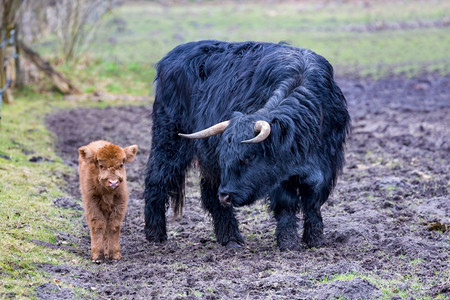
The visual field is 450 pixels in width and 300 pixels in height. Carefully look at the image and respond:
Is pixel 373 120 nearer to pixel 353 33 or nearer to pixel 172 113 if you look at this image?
pixel 172 113

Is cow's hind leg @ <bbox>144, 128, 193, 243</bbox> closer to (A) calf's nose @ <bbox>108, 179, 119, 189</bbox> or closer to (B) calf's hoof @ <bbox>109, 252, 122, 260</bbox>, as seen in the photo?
(B) calf's hoof @ <bbox>109, 252, 122, 260</bbox>

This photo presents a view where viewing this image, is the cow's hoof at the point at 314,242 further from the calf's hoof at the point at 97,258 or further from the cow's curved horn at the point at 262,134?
the calf's hoof at the point at 97,258

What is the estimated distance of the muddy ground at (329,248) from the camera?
545cm

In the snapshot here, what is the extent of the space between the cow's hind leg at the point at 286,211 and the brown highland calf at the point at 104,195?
4.64ft

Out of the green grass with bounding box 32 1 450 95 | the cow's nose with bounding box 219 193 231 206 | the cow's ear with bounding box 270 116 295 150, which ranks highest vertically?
the cow's ear with bounding box 270 116 295 150

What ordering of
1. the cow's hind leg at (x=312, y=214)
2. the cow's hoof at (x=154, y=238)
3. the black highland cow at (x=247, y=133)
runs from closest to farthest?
the black highland cow at (x=247, y=133) < the cow's hind leg at (x=312, y=214) < the cow's hoof at (x=154, y=238)

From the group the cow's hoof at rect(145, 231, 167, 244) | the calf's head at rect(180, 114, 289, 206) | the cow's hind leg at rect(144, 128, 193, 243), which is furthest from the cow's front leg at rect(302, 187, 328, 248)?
the cow's hoof at rect(145, 231, 167, 244)

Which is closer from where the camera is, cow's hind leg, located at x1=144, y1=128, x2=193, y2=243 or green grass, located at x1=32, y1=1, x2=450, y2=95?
cow's hind leg, located at x1=144, y1=128, x2=193, y2=243

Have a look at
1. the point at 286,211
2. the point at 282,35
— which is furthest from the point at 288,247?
the point at 282,35

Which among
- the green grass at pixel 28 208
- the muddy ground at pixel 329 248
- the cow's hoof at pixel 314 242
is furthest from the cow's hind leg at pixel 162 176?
the cow's hoof at pixel 314 242

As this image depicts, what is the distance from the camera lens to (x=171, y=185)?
7602 millimetres

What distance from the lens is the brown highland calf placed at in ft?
20.6

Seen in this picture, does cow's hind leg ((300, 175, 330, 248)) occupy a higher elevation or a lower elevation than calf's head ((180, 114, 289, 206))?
lower

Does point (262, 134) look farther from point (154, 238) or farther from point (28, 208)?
point (28, 208)
